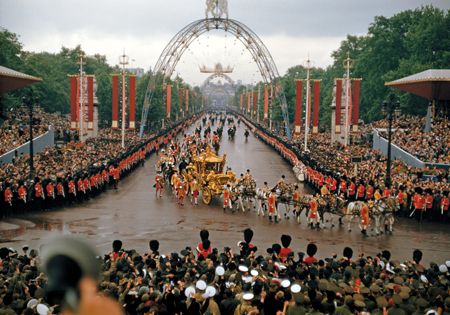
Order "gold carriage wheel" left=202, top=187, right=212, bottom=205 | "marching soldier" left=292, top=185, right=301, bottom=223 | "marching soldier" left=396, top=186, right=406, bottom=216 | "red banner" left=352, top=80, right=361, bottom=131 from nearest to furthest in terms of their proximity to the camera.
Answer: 1. "marching soldier" left=292, top=185, right=301, bottom=223
2. "marching soldier" left=396, top=186, right=406, bottom=216
3. "gold carriage wheel" left=202, top=187, right=212, bottom=205
4. "red banner" left=352, top=80, right=361, bottom=131

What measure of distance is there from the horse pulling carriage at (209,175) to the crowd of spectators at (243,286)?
1300 cm

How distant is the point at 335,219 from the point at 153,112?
49579 millimetres

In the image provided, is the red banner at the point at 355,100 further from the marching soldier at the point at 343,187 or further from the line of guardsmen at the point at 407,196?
the marching soldier at the point at 343,187

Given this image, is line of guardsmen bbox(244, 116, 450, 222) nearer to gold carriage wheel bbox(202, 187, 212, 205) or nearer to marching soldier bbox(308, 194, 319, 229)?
marching soldier bbox(308, 194, 319, 229)

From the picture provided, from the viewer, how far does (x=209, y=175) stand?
2561cm

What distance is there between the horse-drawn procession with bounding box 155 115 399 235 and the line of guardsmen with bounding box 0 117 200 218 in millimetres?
3118

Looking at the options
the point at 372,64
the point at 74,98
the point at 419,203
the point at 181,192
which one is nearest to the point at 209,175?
the point at 181,192

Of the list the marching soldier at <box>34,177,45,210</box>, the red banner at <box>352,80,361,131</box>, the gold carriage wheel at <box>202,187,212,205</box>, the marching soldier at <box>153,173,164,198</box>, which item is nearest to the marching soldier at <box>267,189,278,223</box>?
the gold carriage wheel at <box>202,187,212,205</box>

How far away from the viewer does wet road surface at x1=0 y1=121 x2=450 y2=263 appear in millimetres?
18125

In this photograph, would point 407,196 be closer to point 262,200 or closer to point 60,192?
point 262,200

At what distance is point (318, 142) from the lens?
49469mm

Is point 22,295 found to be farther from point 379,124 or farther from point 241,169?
point 379,124

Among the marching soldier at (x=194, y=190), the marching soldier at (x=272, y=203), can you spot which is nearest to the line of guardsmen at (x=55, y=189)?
the marching soldier at (x=194, y=190)

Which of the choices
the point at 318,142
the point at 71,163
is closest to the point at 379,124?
the point at 318,142
